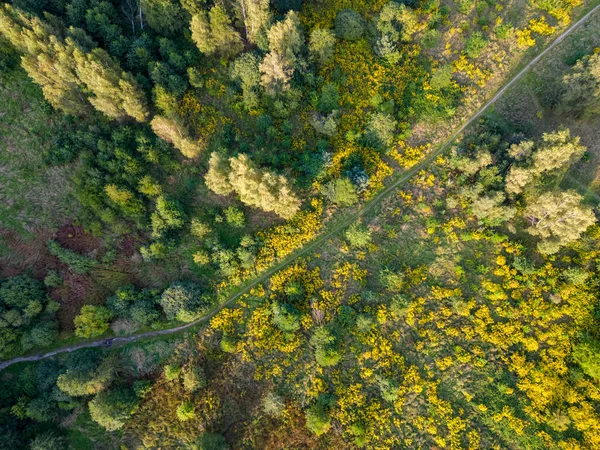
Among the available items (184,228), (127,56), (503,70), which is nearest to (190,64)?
(127,56)

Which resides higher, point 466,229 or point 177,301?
point 466,229

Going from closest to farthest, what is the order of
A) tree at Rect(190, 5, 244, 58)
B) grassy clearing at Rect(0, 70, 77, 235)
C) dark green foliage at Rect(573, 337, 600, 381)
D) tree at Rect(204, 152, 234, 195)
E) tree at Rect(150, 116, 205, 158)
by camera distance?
1. dark green foliage at Rect(573, 337, 600, 381)
2. tree at Rect(204, 152, 234, 195)
3. tree at Rect(150, 116, 205, 158)
4. tree at Rect(190, 5, 244, 58)
5. grassy clearing at Rect(0, 70, 77, 235)

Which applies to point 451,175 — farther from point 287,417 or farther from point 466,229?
point 287,417

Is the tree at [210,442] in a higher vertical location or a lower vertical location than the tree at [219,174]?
lower

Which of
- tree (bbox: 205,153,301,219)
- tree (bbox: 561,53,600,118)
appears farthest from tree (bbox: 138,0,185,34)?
tree (bbox: 561,53,600,118)

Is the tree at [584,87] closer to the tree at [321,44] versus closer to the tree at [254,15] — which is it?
the tree at [321,44]

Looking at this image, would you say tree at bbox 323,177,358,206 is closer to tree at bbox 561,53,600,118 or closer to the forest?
the forest

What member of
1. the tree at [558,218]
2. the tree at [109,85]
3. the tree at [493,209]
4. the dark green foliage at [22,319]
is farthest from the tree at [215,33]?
the tree at [558,218]
